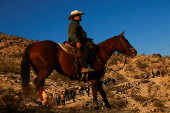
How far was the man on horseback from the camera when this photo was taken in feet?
20.3

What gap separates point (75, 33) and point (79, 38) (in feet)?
0.91

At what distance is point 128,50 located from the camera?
23.3ft

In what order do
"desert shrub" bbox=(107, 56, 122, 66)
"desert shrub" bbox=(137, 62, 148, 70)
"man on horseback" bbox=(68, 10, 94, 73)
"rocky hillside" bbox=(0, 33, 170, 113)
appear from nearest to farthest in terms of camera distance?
1. "man on horseback" bbox=(68, 10, 94, 73)
2. "rocky hillside" bbox=(0, 33, 170, 113)
3. "desert shrub" bbox=(137, 62, 148, 70)
4. "desert shrub" bbox=(107, 56, 122, 66)

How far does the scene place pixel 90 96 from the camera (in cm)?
1936

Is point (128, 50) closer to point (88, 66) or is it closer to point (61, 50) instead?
point (88, 66)

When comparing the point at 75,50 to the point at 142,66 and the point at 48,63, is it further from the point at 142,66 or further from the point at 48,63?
the point at 142,66

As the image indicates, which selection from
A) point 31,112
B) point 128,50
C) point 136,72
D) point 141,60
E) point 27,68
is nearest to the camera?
point 31,112

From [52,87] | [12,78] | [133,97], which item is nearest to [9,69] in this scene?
[12,78]

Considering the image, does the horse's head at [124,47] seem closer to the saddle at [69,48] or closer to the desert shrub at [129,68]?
the saddle at [69,48]

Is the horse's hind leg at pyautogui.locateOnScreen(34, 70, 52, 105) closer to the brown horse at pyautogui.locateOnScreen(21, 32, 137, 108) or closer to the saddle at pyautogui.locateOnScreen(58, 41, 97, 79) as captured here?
the brown horse at pyautogui.locateOnScreen(21, 32, 137, 108)

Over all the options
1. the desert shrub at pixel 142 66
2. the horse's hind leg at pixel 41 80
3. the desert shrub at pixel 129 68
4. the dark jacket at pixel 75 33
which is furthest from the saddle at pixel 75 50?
the desert shrub at pixel 142 66

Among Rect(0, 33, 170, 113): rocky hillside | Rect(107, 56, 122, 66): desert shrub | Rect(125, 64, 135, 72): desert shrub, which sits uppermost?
Rect(107, 56, 122, 66): desert shrub

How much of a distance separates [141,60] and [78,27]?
128 ft

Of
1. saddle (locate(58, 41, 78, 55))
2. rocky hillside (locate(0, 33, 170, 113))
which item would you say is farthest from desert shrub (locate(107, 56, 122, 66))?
saddle (locate(58, 41, 78, 55))
